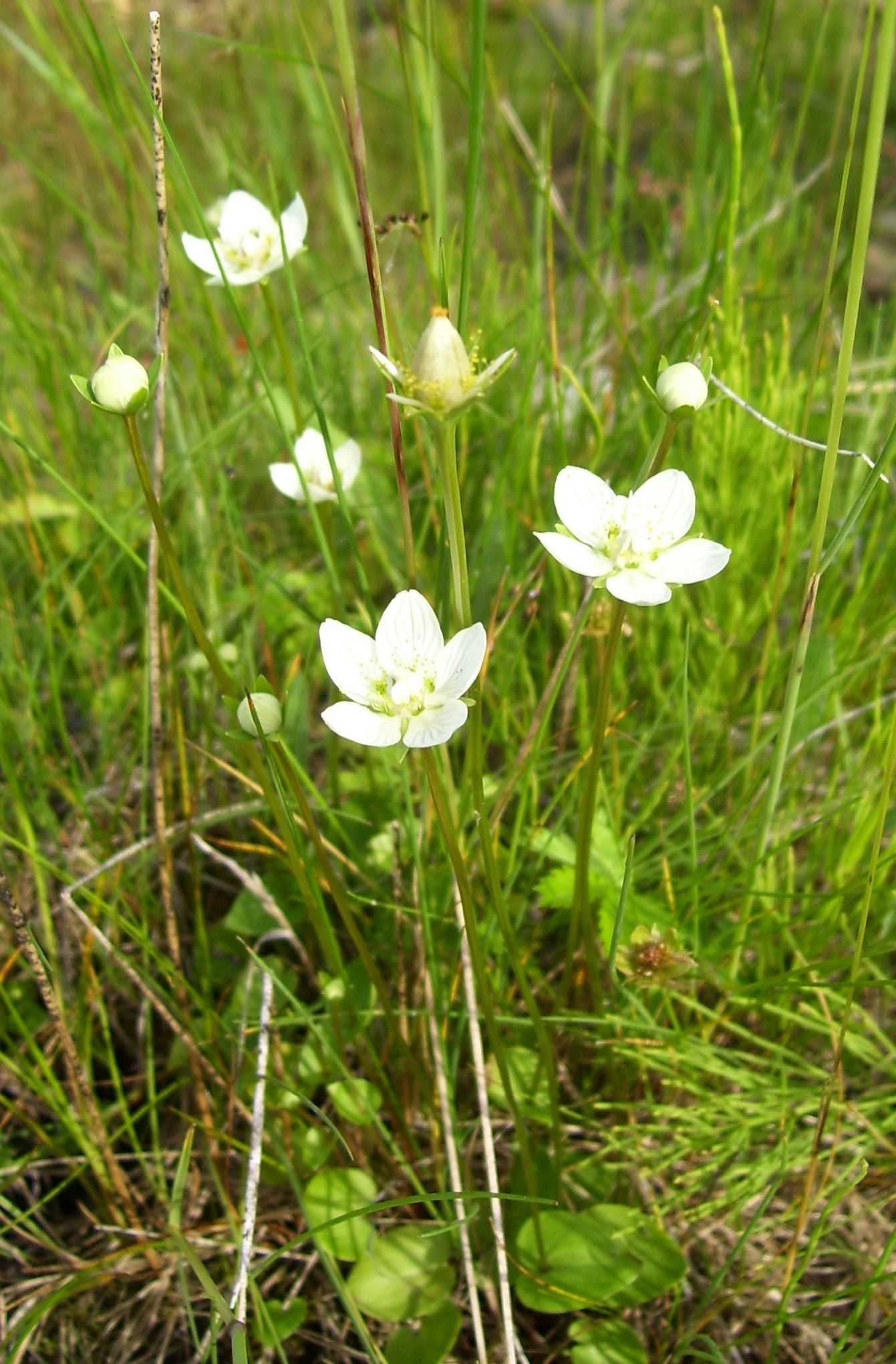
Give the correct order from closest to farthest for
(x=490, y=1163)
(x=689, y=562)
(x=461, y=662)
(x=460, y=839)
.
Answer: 1. (x=461, y=662)
2. (x=689, y=562)
3. (x=490, y=1163)
4. (x=460, y=839)

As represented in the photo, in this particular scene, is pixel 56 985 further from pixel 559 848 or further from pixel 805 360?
pixel 805 360

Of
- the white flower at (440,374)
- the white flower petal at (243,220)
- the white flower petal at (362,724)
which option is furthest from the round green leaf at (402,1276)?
the white flower petal at (243,220)

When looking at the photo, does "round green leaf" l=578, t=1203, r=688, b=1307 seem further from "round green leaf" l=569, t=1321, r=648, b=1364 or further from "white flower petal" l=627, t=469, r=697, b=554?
"white flower petal" l=627, t=469, r=697, b=554

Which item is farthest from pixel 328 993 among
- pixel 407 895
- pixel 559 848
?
pixel 559 848

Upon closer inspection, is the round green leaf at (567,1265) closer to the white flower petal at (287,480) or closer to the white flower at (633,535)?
the white flower at (633,535)

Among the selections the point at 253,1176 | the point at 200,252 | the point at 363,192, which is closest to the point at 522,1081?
the point at 253,1176

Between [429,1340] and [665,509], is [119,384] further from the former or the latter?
[429,1340]

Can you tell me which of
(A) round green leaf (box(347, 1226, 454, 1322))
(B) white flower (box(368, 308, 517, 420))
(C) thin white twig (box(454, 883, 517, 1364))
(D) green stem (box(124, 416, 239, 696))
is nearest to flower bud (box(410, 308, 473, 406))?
(B) white flower (box(368, 308, 517, 420))
